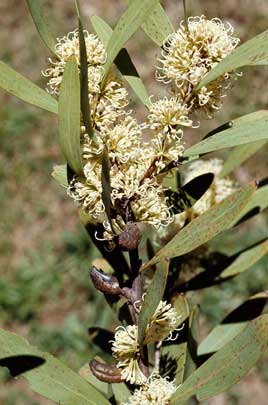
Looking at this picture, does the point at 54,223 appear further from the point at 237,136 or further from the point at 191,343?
the point at 237,136

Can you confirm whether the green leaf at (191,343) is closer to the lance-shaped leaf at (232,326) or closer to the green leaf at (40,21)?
the lance-shaped leaf at (232,326)

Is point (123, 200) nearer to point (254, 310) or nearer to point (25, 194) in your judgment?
point (254, 310)

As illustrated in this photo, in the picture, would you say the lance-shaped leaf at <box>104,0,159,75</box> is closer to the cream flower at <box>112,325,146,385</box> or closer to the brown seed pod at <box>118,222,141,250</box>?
the brown seed pod at <box>118,222,141,250</box>

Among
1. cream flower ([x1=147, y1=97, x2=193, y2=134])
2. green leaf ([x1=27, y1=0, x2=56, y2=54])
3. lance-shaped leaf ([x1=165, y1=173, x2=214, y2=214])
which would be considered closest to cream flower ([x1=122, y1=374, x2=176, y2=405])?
lance-shaped leaf ([x1=165, y1=173, x2=214, y2=214])

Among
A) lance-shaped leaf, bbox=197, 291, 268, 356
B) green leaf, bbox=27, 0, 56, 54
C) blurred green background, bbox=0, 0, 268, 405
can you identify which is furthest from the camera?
blurred green background, bbox=0, 0, 268, 405

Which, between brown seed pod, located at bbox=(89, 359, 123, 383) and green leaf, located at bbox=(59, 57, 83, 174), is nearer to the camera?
green leaf, located at bbox=(59, 57, 83, 174)

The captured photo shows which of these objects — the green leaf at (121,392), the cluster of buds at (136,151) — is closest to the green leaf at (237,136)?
the cluster of buds at (136,151)
